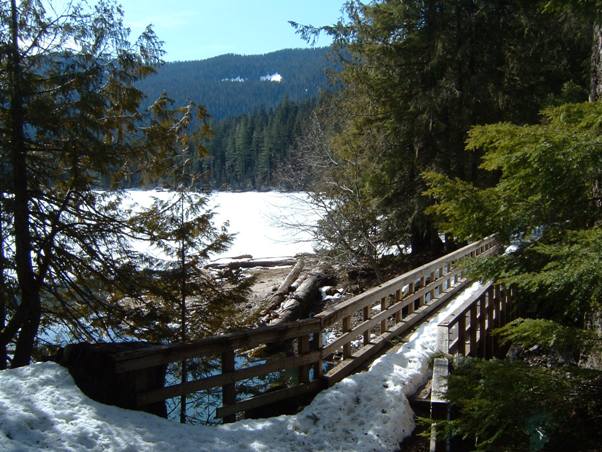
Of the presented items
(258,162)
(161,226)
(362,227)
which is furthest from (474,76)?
(258,162)

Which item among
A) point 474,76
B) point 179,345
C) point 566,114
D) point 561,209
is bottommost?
point 179,345

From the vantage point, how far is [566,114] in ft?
13.2

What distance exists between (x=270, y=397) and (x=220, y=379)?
2.91 feet

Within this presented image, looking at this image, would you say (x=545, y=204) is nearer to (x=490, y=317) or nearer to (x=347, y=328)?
(x=347, y=328)

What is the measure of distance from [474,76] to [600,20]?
1370 centimetres

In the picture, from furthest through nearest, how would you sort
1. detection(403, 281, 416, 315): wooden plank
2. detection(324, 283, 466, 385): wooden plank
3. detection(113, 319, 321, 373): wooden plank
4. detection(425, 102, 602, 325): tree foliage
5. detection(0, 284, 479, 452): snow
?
1. detection(403, 281, 416, 315): wooden plank
2. detection(324, 283, 466, 385): wooden plank
3. detection(113, 319, 321, 373): wooden plank
4. detection(0, 284, 479, 452): snow
5. detection(425, 102, 602, 325): tree foliage

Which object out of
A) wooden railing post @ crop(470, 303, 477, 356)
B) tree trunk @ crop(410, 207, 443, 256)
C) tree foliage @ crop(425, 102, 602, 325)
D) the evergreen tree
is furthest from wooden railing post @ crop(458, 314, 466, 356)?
tree trunk @ crop(410, 207, 443, 256)

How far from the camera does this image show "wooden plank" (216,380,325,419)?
558cm

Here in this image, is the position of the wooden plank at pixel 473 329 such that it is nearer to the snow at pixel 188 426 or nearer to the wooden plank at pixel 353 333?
the snow at pixel 188 426

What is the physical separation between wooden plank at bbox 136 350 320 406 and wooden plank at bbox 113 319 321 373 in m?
0.27

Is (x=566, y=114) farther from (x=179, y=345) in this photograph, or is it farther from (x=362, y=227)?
(x=362, y=227)

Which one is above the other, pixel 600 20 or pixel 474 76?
pixel 474 76

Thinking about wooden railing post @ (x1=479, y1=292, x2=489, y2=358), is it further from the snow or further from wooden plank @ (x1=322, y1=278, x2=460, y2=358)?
the snow

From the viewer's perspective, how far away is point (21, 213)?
7285 mm
